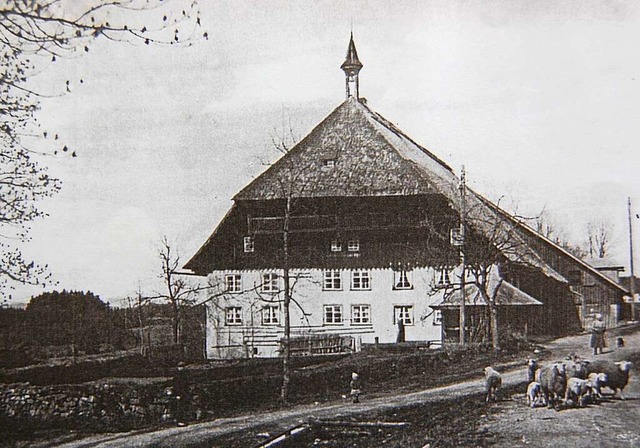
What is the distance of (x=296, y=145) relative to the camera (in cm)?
653

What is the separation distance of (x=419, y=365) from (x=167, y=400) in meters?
3.96

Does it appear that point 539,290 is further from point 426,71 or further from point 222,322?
point 426,71

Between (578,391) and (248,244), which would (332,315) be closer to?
(248,244)

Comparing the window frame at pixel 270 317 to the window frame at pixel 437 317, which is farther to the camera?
the window frame at pixel 437 317

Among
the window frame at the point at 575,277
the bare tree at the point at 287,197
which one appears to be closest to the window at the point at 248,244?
the bare tree at the point at 287,197

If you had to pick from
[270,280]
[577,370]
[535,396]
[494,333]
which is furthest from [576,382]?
[494,333]

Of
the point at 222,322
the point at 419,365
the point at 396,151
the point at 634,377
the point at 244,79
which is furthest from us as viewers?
the point at 222,322

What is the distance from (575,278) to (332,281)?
18.0 feet

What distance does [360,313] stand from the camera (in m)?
14.1

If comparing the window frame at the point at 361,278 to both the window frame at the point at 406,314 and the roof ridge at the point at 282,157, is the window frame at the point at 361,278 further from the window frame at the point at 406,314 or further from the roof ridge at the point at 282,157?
the roof ridge at the point at 282,157

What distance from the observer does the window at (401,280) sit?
13.1 m

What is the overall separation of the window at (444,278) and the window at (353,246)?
1.50 metres

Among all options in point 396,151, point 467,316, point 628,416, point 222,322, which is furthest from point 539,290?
point 628,416

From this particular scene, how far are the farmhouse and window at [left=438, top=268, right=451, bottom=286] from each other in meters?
0.02
